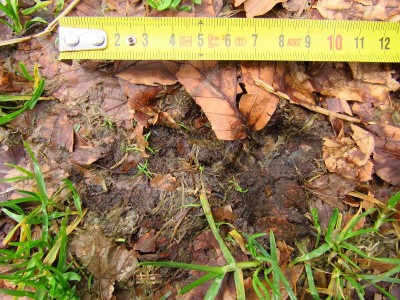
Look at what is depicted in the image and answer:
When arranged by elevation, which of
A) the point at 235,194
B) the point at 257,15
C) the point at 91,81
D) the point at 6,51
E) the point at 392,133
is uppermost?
the point at 257,15

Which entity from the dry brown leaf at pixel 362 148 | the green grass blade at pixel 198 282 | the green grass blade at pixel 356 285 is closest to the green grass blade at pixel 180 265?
the green grass blade at pixel 198 282

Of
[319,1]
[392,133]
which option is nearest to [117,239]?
[392,133]

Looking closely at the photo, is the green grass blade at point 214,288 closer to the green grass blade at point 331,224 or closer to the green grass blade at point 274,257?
the green grass blade at point 274,257

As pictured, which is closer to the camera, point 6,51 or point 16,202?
point 16,202

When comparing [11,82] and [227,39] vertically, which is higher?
[227,39]

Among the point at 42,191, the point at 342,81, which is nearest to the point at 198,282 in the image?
the point at 42,191

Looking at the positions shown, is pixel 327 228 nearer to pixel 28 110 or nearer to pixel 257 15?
pixel 257 15

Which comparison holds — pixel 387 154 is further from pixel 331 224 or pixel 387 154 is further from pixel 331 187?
pixel 331 224
